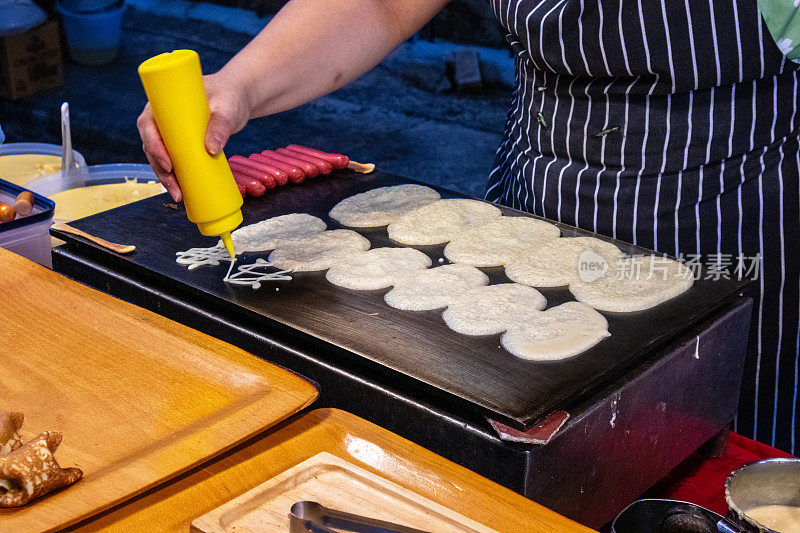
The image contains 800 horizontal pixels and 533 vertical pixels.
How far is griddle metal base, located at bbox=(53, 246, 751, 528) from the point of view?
1.25 metres

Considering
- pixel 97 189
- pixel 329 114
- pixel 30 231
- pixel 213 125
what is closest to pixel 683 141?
pixel 213 125

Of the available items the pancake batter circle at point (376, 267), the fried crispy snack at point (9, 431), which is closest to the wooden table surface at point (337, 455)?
the fried crispy snack at point (9, 431)

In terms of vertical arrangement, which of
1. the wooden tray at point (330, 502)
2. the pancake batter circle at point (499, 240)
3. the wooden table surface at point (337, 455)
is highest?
the pancake batter circle at point (499, 240)

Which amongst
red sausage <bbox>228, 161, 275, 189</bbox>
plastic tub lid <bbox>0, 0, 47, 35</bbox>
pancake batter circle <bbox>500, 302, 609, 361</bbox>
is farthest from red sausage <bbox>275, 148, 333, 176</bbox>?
plastic tub lid <bbox>0, 0, 47, 35</bbox>

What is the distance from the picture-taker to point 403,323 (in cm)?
154

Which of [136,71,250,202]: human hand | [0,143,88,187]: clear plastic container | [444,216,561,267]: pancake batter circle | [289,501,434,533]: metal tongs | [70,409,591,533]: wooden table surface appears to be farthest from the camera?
[0,143,88,187]: clear plastic container

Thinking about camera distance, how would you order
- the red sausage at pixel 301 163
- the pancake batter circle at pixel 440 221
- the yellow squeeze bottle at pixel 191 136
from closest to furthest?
1. the yellow squeeze bottle at pixel 191 136
2. the pancake batter circle at pixel 440 221
3. the red sausage at pixel 301 163

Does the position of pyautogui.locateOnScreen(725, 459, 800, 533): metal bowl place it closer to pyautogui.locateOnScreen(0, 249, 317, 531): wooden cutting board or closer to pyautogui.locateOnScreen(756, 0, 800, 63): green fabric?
pyautogui.locateOnScreen(0, 249, 317, 531): wooden cutting board

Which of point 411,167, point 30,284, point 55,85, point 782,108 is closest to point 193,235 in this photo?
point 30,284

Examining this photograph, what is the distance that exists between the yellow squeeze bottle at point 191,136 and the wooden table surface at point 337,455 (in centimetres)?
45

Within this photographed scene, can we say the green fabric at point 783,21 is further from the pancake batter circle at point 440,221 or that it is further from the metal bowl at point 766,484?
the metal bowl at point 766,484

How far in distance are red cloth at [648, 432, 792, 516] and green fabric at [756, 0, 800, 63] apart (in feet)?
2.84

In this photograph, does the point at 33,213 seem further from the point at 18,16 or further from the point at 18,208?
the point at 18,16

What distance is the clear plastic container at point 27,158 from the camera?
8.80ft
